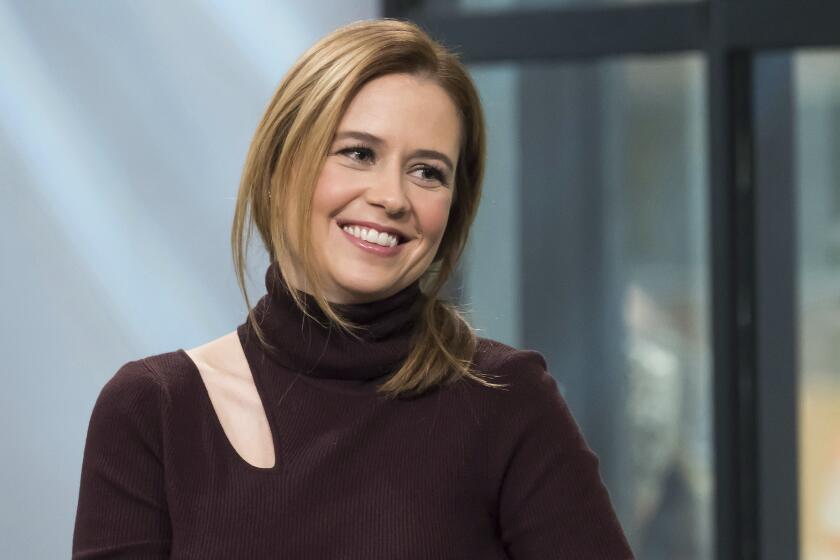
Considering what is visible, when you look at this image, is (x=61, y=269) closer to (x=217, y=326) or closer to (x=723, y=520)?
(x=217, y=326)

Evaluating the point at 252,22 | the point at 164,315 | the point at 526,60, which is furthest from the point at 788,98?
the point at 164,315

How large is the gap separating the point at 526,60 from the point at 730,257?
0.64 m

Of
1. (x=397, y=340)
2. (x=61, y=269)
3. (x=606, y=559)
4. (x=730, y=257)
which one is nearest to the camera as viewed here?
(x=606, y=559)

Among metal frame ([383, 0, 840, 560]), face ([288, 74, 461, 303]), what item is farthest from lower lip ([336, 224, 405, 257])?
metal frame ([383, 0, 840, 560])

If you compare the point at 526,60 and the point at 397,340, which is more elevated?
the point at 526,60

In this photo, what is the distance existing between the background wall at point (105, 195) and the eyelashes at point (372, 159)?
1.26 m

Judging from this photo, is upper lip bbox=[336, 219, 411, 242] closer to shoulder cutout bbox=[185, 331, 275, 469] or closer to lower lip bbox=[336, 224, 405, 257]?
lower lip bbox=[336, 224, 405, 257]

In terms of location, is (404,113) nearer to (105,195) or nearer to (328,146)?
(328,146)

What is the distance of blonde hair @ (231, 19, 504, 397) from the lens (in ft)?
4.74

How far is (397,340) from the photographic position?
1537 millimetres

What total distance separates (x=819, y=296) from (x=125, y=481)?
2.04 m

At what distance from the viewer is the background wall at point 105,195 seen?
99.5 inches

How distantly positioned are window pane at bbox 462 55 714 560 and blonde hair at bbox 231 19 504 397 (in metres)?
1.65

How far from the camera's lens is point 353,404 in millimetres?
1522
